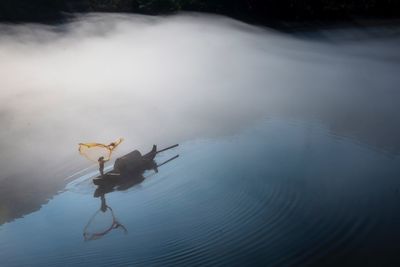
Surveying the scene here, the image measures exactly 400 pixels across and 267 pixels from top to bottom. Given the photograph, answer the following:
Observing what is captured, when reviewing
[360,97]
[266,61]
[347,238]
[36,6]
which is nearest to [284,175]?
[347,238]

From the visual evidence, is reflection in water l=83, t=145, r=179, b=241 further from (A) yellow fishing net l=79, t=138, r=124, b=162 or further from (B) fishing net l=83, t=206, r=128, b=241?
(A) yellow fishing net l=79, t=138, r=124, b=162

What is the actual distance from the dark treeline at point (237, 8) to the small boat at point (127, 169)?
1239cm

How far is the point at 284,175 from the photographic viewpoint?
34.2 feet

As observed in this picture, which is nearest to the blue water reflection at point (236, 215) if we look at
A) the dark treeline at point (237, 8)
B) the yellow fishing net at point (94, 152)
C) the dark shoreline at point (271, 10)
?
the yellow fishing net at point (94, 152)

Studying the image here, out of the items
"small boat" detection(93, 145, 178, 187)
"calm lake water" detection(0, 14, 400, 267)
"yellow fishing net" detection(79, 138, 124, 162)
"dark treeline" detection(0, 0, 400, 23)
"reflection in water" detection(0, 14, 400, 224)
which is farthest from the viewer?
"dark treeline" detection(0, 0, 400, 23)

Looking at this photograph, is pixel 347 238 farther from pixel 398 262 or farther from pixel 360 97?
pixel 360 97

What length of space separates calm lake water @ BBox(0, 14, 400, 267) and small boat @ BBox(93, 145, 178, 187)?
0.27 meters

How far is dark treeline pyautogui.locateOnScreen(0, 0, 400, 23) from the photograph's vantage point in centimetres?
2095

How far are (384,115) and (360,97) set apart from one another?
1903 millimetres

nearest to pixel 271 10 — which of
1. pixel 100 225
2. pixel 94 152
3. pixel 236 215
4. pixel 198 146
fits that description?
pixel 198 146

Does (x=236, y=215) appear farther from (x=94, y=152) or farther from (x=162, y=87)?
(x=162, y=87)

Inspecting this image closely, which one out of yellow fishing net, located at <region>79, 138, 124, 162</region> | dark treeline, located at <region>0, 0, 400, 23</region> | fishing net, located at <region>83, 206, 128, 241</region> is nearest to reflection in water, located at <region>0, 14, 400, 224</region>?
yellow fishing net, located at <region>79, 138, 124, 162</region>

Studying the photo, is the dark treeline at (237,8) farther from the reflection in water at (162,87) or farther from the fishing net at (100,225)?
the fishing net at (100,225)

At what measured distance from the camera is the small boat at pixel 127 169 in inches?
379
